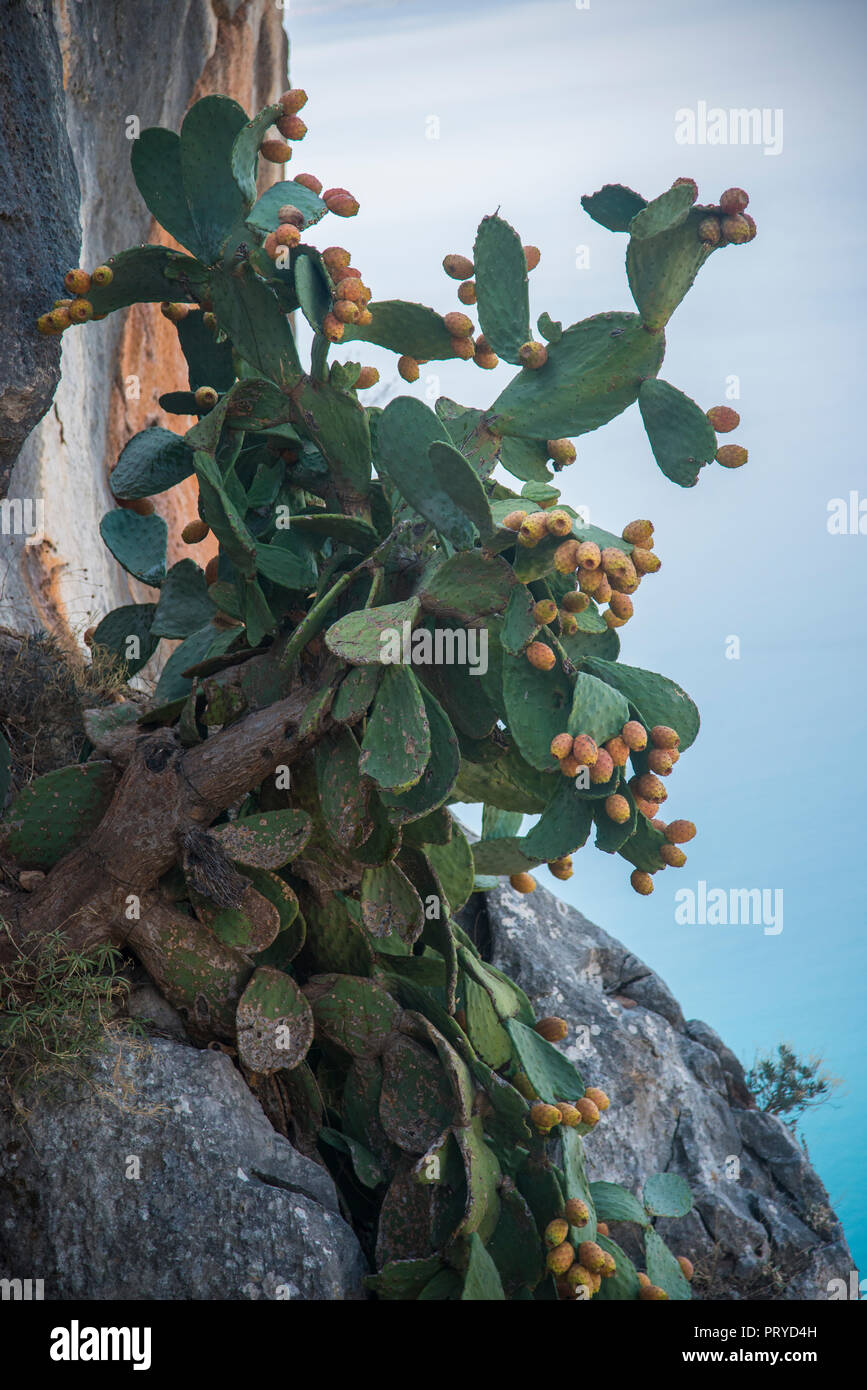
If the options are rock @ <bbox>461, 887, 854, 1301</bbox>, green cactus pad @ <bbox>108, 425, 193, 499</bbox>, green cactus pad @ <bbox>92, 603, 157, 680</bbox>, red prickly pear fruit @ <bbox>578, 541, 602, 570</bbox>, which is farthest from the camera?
rock @ <bbox>461, 887, 854, 1301</bbox>

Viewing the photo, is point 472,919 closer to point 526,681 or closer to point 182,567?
point 182,567

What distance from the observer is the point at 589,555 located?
162 centimetres

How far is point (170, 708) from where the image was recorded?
217cm

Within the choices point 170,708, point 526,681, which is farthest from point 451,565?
point 170,708

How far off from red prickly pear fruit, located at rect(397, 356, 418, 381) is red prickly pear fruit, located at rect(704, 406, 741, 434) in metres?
0.61

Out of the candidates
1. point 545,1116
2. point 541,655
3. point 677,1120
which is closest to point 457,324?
point 541,655

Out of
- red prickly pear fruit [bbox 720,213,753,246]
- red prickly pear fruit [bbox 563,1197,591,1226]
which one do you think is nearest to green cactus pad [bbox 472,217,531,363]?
red prickly pear fruit [bbox 720,213,753,246]

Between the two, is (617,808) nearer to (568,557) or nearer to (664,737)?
(664,737)

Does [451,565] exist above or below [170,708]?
above

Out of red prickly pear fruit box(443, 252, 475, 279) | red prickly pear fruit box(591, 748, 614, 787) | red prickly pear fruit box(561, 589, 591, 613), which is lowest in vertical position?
red prickly pear fruit box(591, 748, 614, 787)

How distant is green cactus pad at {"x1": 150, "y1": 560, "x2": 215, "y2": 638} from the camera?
2.35 metres

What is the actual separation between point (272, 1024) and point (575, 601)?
879 mm

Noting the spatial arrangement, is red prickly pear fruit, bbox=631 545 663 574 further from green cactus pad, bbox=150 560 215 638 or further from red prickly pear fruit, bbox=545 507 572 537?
green cactus pad, bbox=150 560 215 638

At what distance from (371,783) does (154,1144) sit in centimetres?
67
